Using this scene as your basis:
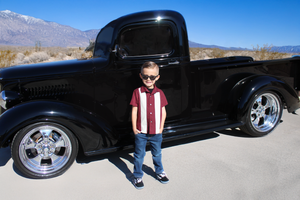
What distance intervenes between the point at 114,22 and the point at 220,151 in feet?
7.66

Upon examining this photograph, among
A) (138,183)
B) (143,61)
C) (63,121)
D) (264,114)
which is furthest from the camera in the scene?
(264,114)

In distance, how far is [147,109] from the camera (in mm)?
2170

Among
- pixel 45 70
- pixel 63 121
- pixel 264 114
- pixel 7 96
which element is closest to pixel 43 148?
pixel 63 121

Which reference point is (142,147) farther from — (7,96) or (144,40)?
(7,96)

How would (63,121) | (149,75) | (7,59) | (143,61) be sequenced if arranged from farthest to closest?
(7,59)
(143,61)
(63,121)
(149,75)

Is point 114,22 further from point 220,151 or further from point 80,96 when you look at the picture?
point 220,151

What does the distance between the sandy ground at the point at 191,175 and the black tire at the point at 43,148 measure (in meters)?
0.11

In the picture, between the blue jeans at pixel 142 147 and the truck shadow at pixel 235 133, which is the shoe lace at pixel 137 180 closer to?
the blue jeans at pixel 142 147

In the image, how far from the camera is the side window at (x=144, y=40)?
111 inches

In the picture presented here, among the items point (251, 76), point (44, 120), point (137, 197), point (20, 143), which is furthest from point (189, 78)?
point (20, 143)

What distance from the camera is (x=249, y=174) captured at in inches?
95.0

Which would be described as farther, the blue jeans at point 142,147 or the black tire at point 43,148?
the black tire at point 43,148

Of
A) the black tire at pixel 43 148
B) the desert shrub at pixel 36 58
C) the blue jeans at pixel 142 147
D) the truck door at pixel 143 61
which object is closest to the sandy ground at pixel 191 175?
the black tire at pixel 43 148

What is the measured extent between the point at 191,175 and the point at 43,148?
5.66 feet
